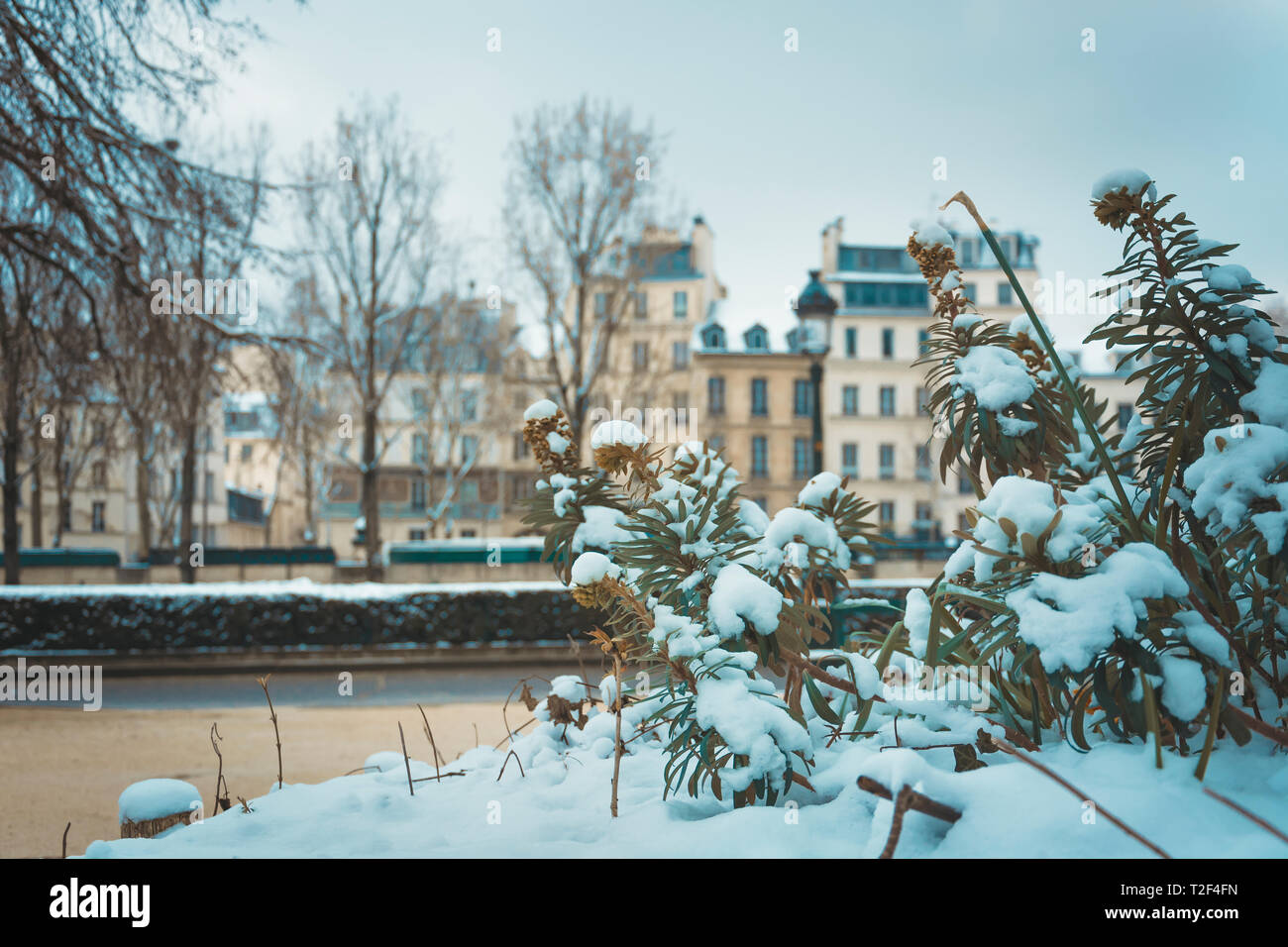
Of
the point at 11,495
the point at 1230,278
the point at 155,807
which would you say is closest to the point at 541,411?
the point at 155,807

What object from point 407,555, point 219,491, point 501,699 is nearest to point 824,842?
point 501,699

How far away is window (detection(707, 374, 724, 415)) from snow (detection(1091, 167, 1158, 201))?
40926 millimetres

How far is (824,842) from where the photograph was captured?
1.49 meters

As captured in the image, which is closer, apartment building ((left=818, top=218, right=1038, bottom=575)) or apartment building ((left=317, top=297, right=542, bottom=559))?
apartment building ((left=317, top=297, right=542, bottom=559))

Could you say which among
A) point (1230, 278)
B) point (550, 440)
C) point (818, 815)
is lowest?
point (818, 815)

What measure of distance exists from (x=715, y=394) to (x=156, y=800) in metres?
41.5

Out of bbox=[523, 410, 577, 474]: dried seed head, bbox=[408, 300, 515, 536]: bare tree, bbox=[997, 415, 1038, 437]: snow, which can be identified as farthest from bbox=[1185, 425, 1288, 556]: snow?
bbox=[408, 300, 515, 536]: bare tree

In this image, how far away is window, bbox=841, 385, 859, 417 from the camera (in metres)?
44.1

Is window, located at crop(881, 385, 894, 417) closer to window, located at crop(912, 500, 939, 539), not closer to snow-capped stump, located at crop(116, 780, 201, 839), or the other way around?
window, located at crop(912, 500, 939, 539)

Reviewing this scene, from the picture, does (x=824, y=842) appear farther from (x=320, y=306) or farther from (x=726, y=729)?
(x=320, y=306)

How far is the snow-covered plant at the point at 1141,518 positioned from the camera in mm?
1451

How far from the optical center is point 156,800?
80.9 inches

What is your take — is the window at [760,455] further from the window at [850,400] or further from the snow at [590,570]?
the snow at [590,570]

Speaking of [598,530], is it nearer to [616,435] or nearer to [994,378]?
[616,435]
